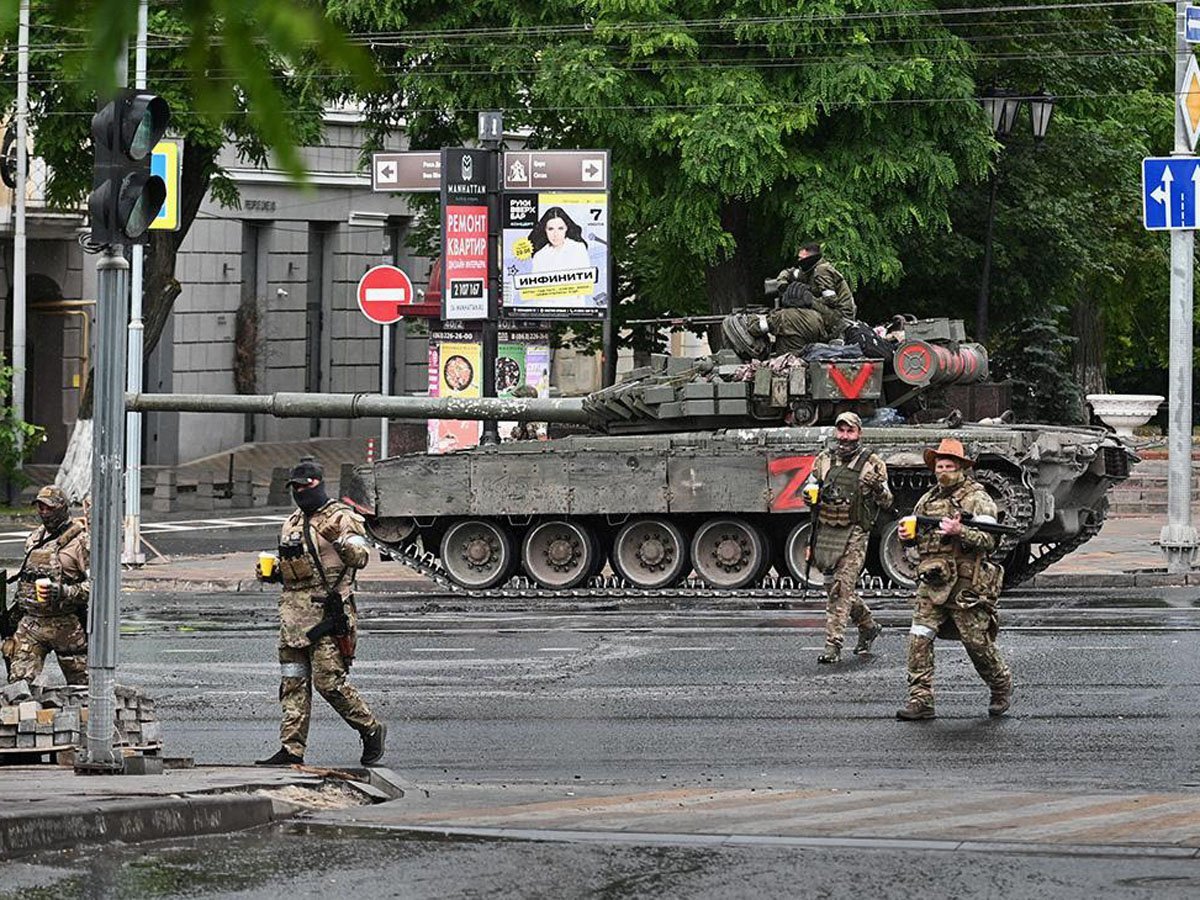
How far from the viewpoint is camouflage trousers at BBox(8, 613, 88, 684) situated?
12523mm

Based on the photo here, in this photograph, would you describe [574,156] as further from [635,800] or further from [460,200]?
[635,800]

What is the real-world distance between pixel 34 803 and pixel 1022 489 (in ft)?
43.1

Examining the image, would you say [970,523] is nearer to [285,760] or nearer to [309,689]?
[309,689]

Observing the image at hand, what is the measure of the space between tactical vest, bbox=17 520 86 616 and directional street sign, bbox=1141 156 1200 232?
12.4 meters

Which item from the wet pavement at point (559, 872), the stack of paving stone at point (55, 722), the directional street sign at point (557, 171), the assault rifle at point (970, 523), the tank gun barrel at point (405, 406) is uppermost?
the directional street sign at point (557, 171)

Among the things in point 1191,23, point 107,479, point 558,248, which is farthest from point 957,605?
point 558,248

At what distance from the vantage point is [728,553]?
71.2 feet

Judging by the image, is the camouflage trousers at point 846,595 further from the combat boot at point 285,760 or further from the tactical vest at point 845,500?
the combat boot at point 285,760

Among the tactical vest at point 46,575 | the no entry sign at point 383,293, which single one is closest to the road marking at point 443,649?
the tactical vest at point 46,575

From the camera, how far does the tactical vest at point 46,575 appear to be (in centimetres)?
1246

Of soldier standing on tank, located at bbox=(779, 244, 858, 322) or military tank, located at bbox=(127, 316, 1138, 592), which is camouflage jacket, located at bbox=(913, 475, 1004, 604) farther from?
soldier standing on tank, located at bbox=(779, 244, 858, 322)

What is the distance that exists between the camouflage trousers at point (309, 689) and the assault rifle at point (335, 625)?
3 cm

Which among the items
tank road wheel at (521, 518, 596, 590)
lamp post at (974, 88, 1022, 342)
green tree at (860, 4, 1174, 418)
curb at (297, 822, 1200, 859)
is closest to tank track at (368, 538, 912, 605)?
tank road wheel at (521, 518, 596, 590)

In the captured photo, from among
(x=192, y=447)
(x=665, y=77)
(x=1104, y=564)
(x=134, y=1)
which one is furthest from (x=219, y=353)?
(x=134, y=1)
